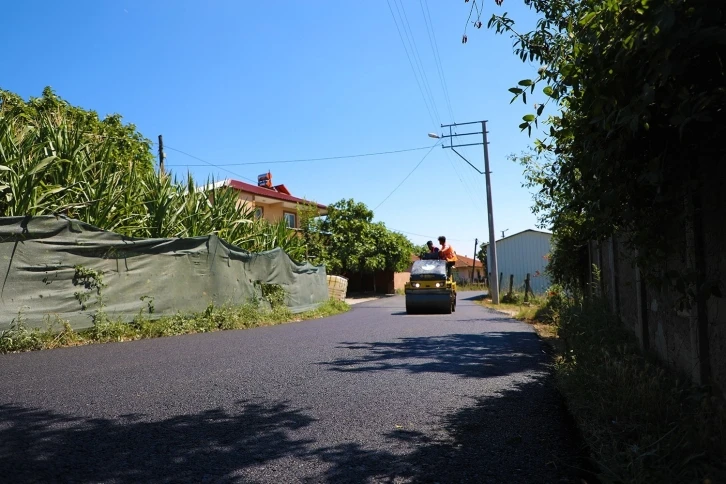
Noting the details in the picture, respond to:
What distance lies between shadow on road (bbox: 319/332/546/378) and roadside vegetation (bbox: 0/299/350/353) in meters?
3.71

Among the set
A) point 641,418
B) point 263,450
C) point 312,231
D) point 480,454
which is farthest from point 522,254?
point 263,450

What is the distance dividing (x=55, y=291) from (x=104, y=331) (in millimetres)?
1028

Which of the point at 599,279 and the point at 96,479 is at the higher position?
the point at 599,279

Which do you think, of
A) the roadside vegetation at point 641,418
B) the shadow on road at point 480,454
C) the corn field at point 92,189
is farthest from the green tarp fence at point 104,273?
the roadside vegetation at point 641,418

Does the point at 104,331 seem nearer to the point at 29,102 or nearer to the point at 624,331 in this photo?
the point at 624,331

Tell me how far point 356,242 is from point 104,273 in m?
27.8

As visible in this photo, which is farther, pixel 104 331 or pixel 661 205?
pixel 104 331

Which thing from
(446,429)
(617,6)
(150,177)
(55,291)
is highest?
(150,177)

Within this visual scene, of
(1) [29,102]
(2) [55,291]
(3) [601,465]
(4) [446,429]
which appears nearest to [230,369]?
(4) [446,429]

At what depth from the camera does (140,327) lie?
10.4 m

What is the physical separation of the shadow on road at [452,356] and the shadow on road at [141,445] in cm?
257

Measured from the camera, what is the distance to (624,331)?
23.5ft

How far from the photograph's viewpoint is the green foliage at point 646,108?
275 centimetres

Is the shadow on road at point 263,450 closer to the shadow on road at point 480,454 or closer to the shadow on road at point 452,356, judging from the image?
the shadow on road at point 480,454
